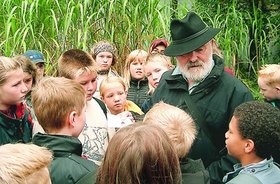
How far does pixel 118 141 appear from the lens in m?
2.12

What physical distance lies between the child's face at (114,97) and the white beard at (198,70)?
0.95m

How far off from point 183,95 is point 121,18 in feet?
8.70

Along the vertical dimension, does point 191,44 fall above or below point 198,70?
above

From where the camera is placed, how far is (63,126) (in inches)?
107

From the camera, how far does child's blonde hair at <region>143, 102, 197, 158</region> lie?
8.39 feet

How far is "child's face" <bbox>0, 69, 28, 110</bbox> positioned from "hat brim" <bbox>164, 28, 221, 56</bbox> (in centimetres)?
110

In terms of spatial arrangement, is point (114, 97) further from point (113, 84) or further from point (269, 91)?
point (269, 91)

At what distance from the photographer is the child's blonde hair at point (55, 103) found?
2.70 m

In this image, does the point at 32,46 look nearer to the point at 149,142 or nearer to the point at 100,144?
the point at 100,144

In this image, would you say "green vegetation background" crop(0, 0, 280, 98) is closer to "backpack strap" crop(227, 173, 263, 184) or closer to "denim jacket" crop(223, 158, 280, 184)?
"denim jacket" crop(223, 158, 280, 184)

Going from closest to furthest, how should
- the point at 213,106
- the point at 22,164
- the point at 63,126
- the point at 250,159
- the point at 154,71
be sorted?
the point at 22,164 → the point at 63,126 → the point at 250,159 → the point at 213,106 → the point at 154,71

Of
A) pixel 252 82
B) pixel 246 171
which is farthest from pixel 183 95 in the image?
pixel 252 82

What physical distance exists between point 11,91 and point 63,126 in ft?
2.46

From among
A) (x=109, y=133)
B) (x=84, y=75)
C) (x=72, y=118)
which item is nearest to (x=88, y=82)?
(x=84, y=75)
